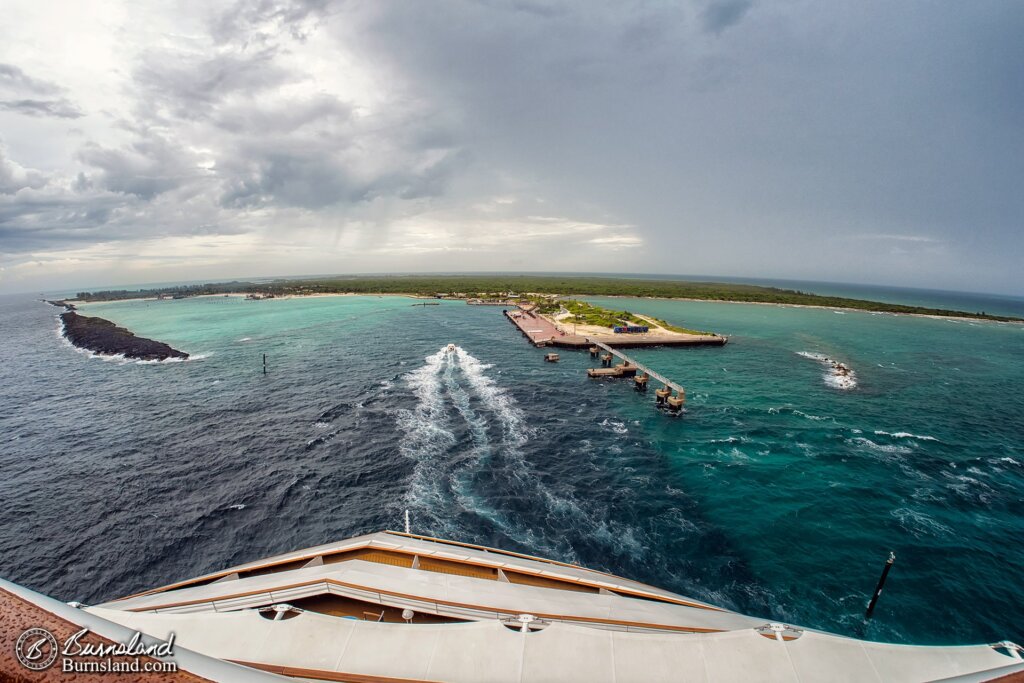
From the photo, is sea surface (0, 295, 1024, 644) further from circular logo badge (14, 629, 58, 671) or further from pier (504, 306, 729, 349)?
circular logo badge (14, 629, 58, 671)

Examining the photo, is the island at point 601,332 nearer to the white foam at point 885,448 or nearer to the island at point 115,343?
the white foam at point 885,448

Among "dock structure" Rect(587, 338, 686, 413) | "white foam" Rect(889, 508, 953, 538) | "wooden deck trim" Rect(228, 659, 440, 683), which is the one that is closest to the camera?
"wooden deck trim" Rect(228, 659, 440, 683)

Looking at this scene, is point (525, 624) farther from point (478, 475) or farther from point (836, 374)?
point (836, 374)

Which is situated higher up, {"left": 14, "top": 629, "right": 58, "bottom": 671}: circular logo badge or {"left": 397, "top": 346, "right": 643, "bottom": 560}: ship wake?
{"left": 14, "top": 629, "right": 58, "bottom": 671}: circular logo badge

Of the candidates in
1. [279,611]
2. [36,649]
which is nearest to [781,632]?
[279,611]

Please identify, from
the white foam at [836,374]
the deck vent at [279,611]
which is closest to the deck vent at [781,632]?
the deck vent at [279,611]

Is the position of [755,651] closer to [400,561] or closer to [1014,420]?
[400,561]

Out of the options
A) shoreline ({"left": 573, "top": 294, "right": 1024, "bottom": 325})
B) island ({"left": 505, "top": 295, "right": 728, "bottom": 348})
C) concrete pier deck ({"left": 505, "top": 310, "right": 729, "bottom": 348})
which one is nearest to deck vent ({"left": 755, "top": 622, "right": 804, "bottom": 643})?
island ({"left": 505, "top": 295, "right": 728, "bottom": 348})
